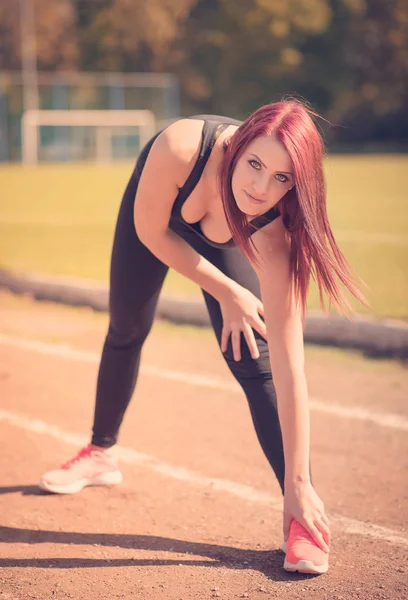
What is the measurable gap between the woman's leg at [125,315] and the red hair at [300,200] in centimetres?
66

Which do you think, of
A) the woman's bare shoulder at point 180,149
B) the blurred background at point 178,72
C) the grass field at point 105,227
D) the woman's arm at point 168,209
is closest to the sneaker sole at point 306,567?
the woman's arm at point 168,209

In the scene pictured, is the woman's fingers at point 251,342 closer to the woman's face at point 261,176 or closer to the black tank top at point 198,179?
the black tank top at point 198,179

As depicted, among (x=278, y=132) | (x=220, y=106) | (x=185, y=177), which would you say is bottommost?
(x=220, y=106)

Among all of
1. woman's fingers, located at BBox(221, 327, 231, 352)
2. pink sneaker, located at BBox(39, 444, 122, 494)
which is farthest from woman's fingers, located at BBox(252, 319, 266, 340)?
pink sneaker, located at BBox(39, 444, 122, 494)

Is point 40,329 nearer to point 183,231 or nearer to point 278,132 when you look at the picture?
point 183,231

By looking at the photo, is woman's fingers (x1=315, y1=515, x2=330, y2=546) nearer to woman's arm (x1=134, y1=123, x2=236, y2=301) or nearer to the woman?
the woman

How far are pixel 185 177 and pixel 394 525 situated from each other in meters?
1.68

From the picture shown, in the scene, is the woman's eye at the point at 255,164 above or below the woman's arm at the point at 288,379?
above

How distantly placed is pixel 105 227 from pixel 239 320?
10.6 metres

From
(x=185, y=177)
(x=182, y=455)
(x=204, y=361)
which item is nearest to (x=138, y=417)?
(x=182, y=455)

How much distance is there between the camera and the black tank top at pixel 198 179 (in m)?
3.05

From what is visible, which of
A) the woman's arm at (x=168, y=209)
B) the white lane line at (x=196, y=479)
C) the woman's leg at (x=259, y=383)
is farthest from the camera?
the white lane line at (x=196, y=479)

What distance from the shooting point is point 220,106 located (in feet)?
164

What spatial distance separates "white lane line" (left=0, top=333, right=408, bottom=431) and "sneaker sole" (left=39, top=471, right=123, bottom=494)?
58.4 inches
